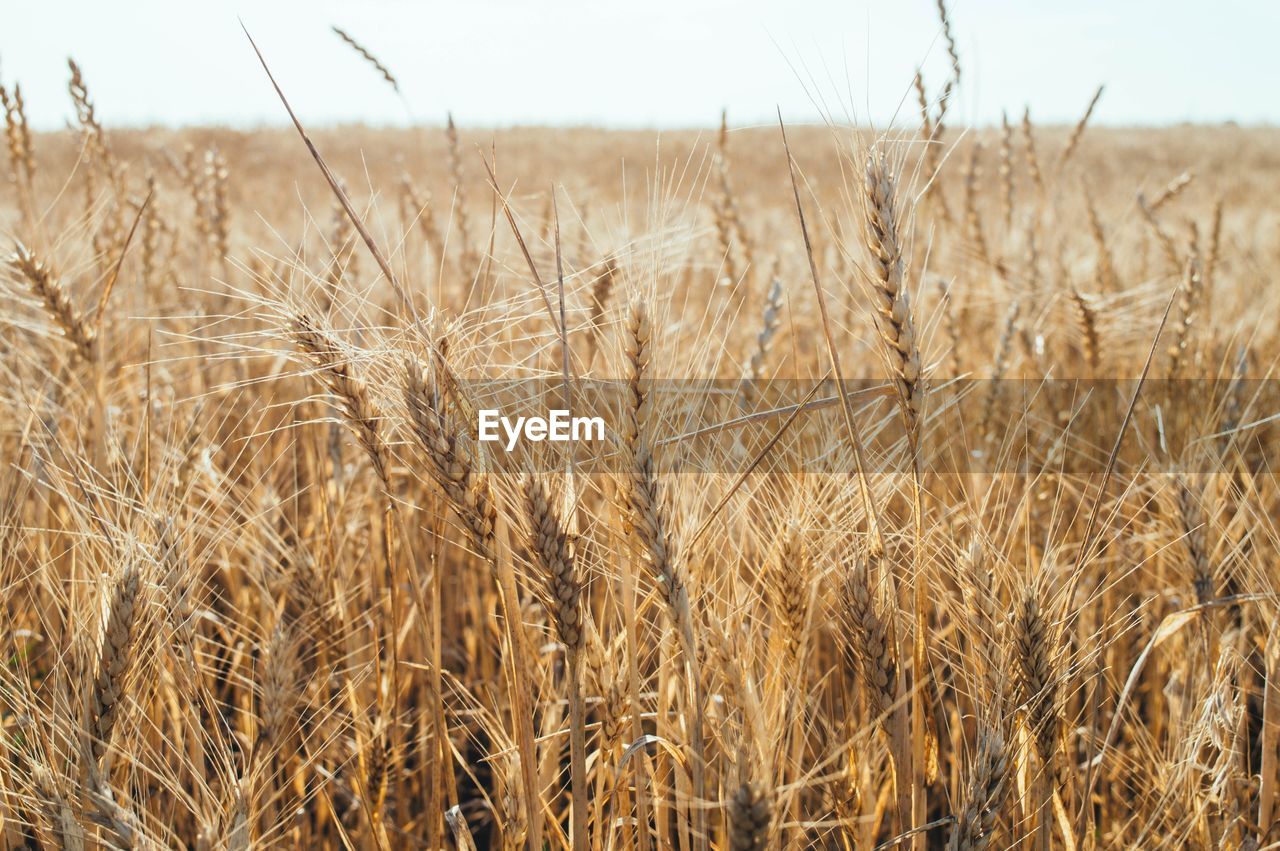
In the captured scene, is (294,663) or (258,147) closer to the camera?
(294,663)

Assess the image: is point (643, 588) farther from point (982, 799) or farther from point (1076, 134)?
point (1076, 134)

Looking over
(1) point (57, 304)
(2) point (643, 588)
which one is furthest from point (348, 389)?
(1) point (57, 304)

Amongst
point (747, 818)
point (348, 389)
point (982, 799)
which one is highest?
point (348, 389)

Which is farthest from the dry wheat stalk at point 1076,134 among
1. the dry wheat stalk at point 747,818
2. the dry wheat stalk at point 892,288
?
the dry wheat stalk at point 747,818

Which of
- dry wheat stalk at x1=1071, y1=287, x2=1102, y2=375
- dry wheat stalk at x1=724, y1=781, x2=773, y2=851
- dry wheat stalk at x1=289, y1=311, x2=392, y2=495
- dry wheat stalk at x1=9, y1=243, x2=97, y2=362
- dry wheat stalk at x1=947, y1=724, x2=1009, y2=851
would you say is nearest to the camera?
dry wheat stalk at x1=724, y1=781, x2=773, y2=851

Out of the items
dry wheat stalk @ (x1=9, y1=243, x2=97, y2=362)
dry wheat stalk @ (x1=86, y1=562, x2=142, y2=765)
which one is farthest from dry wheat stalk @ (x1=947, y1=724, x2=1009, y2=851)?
dry wheat stalk @ (x1=9, y1=243, x2=97, y2=362)

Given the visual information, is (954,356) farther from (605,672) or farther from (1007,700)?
(605,672)

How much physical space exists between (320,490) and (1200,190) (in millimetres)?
19397

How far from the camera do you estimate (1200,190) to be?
15.9 metres

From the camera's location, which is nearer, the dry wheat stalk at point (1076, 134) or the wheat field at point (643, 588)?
the wheat field at point (643, 588)

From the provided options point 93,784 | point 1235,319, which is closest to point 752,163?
point 1235,319

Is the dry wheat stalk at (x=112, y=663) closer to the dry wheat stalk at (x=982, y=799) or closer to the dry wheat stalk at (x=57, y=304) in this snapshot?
the dry wheat stalk at (x=57, y=304)

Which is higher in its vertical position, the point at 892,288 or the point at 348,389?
the point at 892,288

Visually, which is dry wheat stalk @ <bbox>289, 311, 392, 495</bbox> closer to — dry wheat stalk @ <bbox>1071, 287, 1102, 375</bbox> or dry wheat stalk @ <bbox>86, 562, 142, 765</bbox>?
dry wheat stalk @ <bbox>86, 562, 142, 765</bbox>
